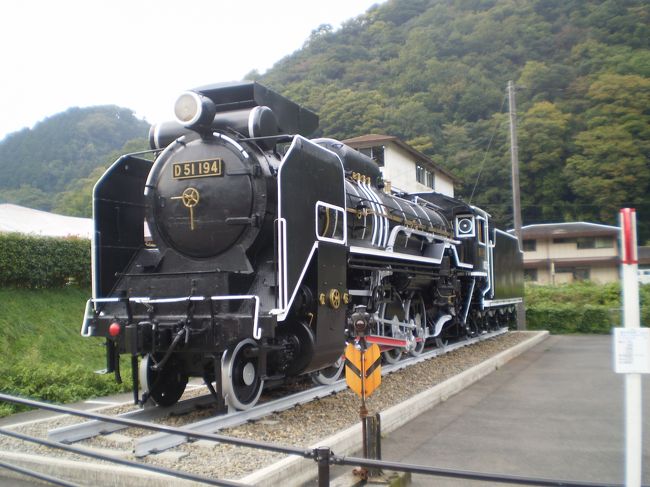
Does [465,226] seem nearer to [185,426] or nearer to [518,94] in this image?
[185,426]

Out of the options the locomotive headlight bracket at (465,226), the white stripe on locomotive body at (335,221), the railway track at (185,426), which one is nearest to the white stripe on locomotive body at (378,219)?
the white stripe on locomotive body at (335,221)

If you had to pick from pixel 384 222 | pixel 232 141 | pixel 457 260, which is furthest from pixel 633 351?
pixel 457 260

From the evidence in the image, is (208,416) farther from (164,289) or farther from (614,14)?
(614,14)

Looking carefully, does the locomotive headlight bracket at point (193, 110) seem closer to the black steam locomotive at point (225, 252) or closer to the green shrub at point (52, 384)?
the black steam locomotive at point (225, 252)

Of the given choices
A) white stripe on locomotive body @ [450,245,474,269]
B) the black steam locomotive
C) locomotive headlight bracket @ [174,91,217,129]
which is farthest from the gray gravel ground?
white stripe on locomotive body @ [450,245,474,269]

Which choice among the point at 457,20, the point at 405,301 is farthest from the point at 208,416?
the point at 457,20

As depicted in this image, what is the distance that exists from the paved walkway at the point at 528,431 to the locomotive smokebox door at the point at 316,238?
4.69 ft

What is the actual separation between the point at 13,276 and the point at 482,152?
143ft

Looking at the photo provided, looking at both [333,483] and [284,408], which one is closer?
[333,483]

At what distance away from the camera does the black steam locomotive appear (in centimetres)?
618

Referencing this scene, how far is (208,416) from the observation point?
671cm

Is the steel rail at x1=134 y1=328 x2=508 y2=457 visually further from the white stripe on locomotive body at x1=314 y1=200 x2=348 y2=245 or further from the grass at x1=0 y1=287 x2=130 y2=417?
the grass at x1=0 y1=287 x2=130 y2=417

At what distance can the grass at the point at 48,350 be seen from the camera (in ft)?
28.8

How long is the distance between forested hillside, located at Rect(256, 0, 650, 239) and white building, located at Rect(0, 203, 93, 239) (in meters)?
23.4
